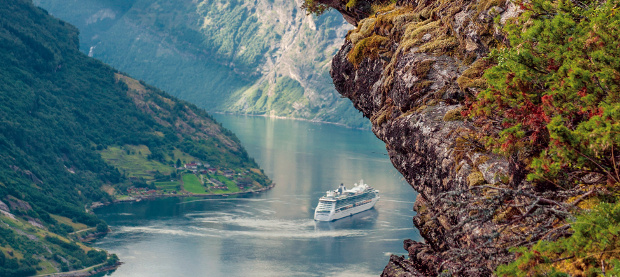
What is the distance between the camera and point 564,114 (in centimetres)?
1078

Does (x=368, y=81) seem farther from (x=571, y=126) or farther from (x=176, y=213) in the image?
(x=176, y=213)

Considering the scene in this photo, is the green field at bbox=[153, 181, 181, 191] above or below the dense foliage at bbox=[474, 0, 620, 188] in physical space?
below

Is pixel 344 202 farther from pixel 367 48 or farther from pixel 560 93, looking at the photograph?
pixel 560 93

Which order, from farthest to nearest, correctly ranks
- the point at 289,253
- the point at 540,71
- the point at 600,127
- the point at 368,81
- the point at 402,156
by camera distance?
1. the point at 289,253
2. the point at 368,81
3. the point at 402,156
4. the point at 540,71
5. the point at 600,127

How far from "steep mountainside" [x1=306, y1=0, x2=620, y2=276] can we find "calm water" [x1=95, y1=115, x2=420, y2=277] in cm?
8676

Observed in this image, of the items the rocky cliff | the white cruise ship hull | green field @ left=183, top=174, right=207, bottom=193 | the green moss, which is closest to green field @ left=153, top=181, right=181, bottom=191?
green field @ left=183, top=174, right=207, bottom=193

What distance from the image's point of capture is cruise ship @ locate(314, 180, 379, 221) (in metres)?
146

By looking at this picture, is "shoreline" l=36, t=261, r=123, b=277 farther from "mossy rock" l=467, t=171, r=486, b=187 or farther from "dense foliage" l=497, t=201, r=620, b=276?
"dense foliage" l=497, t=201, r=620, b=276

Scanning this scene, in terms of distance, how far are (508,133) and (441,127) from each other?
2.27 meters

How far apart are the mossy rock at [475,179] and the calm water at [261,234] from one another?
89.2 meters

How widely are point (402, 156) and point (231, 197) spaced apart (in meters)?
167

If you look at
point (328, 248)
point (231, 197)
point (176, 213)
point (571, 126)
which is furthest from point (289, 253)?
point (571, 126)

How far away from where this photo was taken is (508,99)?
11.8m

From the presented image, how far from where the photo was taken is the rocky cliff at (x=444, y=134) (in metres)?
10.6
